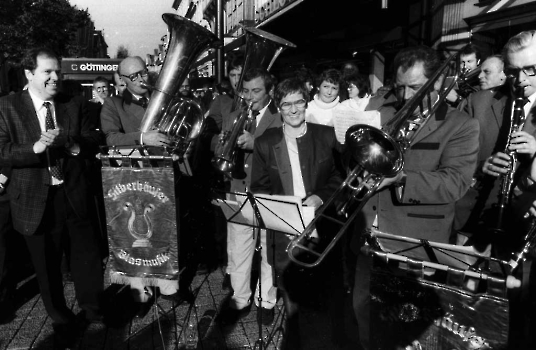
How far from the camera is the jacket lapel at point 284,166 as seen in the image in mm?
3201

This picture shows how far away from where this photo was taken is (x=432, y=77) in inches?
102

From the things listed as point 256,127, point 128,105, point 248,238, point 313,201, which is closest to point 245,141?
point 256,127

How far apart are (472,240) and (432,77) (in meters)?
1.29

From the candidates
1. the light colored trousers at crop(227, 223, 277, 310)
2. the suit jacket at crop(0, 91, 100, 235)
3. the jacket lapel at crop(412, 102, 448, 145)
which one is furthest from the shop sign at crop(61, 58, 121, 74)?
the jacket lapel at crop(412, 102, 448, 145)

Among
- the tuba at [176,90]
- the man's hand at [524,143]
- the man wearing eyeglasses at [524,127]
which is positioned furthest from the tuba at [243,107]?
the man's hand at [524,143]

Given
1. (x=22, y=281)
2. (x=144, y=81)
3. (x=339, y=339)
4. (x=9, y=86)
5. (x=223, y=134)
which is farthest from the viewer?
(x=9, y=86)

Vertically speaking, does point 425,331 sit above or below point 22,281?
above

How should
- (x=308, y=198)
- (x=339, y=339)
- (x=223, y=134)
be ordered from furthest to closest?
(x=223, y=134)
(x=339, y=339)
(x=308, y=198)

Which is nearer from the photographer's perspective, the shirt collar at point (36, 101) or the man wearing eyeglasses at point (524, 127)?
the man wearing eyeglasses at point (524, 127)

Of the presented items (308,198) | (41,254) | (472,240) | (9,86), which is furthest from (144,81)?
(9,86)

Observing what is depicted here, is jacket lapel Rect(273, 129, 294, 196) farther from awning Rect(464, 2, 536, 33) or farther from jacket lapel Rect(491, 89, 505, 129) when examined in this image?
awning Rect(464, 2, 536, 33)

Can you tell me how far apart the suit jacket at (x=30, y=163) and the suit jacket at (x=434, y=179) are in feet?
8.08

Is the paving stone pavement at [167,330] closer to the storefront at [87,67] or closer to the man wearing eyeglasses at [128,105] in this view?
the man wearing eyeglasses at [128,105]

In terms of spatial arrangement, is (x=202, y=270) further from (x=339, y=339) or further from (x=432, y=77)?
(x=432, y=77)
